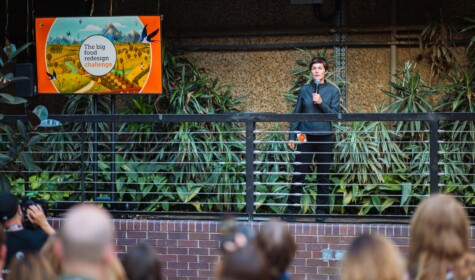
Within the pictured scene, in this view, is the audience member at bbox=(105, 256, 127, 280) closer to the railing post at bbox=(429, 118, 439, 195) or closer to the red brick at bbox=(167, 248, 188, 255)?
the red brick at bbox=(167, 248, 188, 255)

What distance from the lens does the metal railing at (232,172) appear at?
852 centimetres

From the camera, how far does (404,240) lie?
26.5 ft

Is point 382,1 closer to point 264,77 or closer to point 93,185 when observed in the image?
point 264,77

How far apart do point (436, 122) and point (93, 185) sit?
3.96m

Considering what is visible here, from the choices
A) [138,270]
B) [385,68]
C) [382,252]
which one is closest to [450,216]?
[382,252]

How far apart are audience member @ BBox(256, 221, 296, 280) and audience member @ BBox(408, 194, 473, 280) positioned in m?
0.68

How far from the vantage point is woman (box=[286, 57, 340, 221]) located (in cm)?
865

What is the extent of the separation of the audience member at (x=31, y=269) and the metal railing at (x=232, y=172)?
4.37 meters

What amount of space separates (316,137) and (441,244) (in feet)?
14.8

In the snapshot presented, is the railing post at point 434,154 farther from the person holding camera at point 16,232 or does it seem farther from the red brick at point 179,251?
the person holding camera at point 16,232

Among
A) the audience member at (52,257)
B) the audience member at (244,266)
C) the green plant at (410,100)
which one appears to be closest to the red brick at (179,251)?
the green plant at (410,100)

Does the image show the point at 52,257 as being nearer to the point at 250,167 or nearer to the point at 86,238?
the point at 86,238

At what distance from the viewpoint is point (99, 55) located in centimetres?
956

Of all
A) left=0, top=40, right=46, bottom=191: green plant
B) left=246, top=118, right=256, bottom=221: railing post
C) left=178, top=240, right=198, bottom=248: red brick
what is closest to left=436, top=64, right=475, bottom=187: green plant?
left=246, top=118, right=256, bottom=221: railing post
